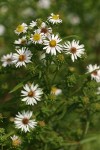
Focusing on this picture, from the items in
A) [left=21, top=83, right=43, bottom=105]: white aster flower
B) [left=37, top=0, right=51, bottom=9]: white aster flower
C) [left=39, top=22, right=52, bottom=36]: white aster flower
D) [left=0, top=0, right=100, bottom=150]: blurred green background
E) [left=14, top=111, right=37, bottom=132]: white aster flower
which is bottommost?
[left=14, top=111, right=37, bottom=132]: white aster flower

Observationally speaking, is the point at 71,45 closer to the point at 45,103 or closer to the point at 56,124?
the point at 45,103

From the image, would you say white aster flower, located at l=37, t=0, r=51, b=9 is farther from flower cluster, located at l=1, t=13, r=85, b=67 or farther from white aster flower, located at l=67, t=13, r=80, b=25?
flower cluster, located at l=1, t=13, r=85, b=67

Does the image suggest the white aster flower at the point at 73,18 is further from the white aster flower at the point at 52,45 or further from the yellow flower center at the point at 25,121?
the yellow flower center at the point at 25,121

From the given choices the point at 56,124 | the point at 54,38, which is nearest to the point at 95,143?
the point at 56,124

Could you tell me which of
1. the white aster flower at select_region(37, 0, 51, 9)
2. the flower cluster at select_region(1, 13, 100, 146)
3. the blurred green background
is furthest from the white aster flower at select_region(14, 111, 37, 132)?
the white aster flower at select_region(37, 0, 51, 9)

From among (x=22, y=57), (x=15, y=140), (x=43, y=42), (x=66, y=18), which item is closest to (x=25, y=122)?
(x=15, y=140)

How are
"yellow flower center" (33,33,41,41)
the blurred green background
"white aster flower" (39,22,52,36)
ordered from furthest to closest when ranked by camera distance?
the blurred green background < "white aster flower" (39,22,52,36) < "yellow flower center" (33,33,41,41)
